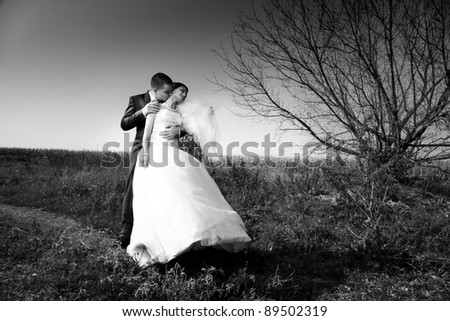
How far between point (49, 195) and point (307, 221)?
19.3ft

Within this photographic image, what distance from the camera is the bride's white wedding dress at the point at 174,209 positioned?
2.91 m

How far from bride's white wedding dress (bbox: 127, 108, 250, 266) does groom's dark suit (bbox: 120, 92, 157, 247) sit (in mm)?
497

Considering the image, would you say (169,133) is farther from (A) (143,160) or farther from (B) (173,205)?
(B) (173,205)

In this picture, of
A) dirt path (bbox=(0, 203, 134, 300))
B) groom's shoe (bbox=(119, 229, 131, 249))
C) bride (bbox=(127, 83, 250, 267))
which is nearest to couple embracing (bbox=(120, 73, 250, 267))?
bride (bbox=(127, 83, 250, 267))

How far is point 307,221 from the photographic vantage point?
5.15 m

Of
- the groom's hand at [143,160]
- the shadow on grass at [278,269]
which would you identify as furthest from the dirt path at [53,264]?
Answer: the groom's hand at [143,160]

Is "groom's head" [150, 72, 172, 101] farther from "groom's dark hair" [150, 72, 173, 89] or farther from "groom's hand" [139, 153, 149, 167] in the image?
"groom's hand" [139, 153, 149, 167]

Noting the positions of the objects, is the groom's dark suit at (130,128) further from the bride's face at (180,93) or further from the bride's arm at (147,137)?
the bride's face at (180,93)

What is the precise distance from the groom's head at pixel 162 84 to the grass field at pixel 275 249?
1.80 meters

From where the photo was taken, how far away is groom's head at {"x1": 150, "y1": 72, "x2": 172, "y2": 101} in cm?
365

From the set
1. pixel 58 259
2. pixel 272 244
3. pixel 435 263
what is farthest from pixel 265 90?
pixel 58 259

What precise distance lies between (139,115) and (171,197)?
1.33 m

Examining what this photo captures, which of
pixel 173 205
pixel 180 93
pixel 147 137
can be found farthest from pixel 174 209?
pixel 180 93
